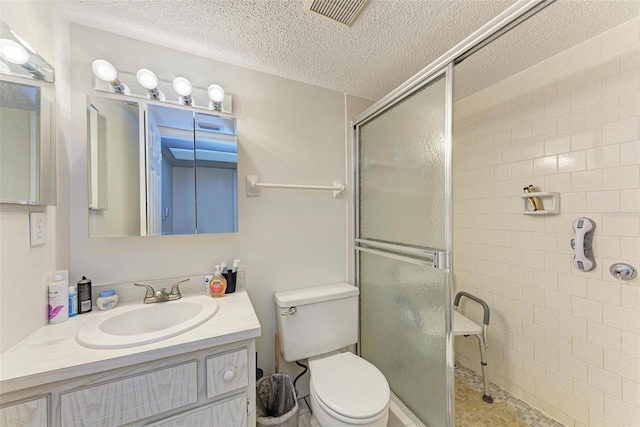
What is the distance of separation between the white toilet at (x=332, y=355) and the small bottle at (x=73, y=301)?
0.92 m

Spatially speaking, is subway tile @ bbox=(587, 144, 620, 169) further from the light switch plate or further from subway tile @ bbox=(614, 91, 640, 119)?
the light switch plate

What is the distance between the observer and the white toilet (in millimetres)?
1065

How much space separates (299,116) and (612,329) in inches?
83.6

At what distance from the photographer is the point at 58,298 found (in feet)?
3.26

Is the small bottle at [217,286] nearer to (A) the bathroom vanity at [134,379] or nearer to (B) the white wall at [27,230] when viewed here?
(A) the bathroom vanity at [134,379]

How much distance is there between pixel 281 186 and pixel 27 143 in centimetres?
106

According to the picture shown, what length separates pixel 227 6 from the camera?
3.50 ft

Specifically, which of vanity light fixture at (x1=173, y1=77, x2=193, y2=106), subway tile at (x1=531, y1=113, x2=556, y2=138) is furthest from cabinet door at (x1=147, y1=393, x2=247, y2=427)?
subway tile at (x1=531, y1=113, x2=556, y2=138)

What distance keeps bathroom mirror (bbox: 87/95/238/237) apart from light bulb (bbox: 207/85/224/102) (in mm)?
107

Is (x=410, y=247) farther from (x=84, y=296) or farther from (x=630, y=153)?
(x=84, y=296)

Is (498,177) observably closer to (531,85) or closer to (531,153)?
(531,153)

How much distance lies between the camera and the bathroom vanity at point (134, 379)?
707 millimetres

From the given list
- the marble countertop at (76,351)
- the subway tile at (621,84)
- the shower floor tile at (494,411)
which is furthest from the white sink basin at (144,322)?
the subway tile at (621,84)

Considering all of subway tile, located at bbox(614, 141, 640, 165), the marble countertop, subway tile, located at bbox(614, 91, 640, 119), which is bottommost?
the marble countertop
